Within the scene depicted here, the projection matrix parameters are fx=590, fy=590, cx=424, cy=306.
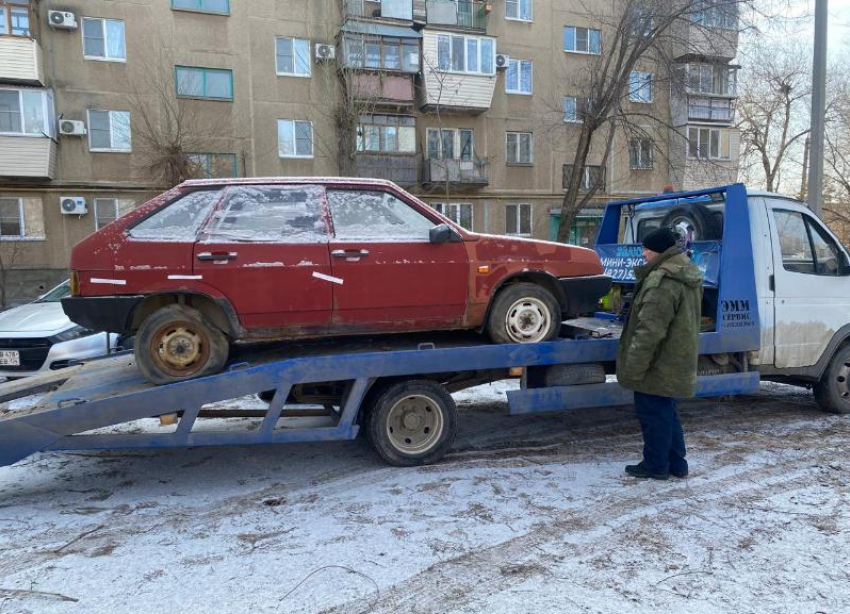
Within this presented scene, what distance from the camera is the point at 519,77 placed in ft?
81.3

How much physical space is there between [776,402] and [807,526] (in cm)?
357

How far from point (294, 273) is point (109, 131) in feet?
63.6

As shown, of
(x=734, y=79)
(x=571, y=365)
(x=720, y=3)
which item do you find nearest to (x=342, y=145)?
(x=720, y=3)

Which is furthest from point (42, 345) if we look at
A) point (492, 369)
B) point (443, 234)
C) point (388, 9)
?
point (388, 9)

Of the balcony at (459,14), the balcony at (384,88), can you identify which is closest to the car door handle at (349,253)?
the balcony at (384,88)

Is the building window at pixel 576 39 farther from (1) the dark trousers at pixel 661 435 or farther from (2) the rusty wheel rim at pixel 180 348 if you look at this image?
(2) the rusty wheel rim at pixel 180 348

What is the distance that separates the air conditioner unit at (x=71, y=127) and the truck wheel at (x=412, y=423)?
64.8 ft

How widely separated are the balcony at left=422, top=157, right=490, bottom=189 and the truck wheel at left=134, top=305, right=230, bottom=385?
19159 mm

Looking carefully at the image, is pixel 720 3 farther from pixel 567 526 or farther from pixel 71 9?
pixel 71 9

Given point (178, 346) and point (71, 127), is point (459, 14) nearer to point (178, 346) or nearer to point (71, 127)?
point (71, 127)

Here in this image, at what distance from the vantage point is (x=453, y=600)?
114 inches

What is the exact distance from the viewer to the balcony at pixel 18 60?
61.0ft

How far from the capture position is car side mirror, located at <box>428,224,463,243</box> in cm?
464

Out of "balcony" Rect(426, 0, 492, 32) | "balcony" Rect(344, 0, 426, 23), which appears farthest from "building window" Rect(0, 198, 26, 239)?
"balcony" Rect(426, 0, 492, 32)
